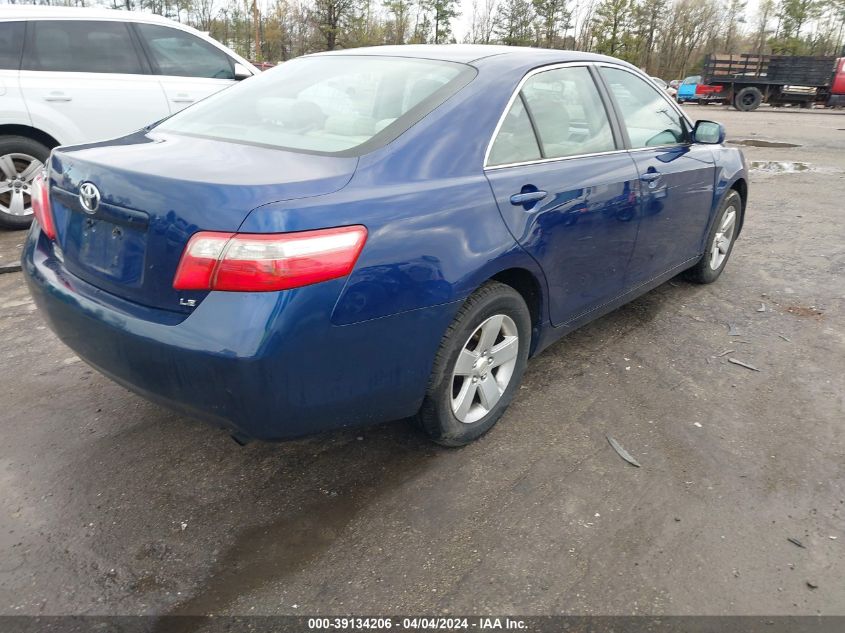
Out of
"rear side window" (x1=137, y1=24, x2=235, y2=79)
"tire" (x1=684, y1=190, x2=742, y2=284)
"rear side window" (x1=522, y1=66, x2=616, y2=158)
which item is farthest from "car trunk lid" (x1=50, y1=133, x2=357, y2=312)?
"rear side window" (x1=137, y1=24, x2=235, y2=79)

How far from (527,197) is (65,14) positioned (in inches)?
215

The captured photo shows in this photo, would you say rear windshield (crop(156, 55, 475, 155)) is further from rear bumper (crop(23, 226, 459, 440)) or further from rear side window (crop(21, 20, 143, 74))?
rear side window (crop(21, 20, 143, 74))

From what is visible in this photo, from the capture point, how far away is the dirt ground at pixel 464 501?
81.2 inches

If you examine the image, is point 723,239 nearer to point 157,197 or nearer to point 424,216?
point 424,216

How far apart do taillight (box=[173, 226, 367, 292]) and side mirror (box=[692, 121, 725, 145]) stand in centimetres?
308

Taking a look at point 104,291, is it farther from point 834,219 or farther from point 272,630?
point 834,219

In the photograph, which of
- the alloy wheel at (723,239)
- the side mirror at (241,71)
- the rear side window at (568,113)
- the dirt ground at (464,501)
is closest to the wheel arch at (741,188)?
the alloy wheel at (723,239)

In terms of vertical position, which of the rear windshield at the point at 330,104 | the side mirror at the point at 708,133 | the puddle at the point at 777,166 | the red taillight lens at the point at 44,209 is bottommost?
the puddle at the point at 777,166

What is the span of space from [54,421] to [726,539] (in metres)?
2.84

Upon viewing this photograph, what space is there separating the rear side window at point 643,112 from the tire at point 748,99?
1130 inches

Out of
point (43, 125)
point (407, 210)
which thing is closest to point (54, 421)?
point (407, 210)

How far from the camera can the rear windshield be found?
2492mm

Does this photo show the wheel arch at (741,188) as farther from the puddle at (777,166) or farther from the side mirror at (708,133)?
the puddle at (777,166)

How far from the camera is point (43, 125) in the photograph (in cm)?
568
